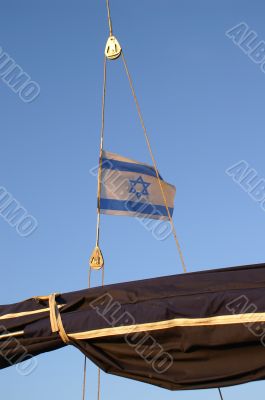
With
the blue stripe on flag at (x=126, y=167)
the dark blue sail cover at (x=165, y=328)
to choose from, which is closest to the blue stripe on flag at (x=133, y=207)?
the blue stripe on flag at (x=126, y=167)

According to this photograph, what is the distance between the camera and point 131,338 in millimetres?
4125

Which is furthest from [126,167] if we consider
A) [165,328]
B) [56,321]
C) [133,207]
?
[165,328]

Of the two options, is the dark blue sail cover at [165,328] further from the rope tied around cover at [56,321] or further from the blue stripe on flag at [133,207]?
the blue stripe on flag at [133,207]

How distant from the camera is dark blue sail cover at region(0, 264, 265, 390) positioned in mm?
3923

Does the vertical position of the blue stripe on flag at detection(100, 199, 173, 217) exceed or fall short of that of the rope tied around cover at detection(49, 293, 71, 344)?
it exceeds it

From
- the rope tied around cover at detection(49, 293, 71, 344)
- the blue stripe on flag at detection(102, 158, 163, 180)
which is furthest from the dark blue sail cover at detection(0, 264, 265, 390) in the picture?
the blue stripe on flag at detection(102, 158, 163, 180)

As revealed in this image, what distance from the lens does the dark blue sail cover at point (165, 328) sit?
12.9 feet

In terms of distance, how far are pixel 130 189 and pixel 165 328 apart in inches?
150

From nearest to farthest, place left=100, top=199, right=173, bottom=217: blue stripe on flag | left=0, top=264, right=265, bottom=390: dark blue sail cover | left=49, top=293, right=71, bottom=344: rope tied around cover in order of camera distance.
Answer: left=0, top=264, right=265, bottom=390: dark blue sail cover < left=49, top=293, right=71, bottom=344: rope tied around cover < left=100, top=199, right=173, bottom=217: blue stripe on flag

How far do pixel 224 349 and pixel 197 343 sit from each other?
18 cm

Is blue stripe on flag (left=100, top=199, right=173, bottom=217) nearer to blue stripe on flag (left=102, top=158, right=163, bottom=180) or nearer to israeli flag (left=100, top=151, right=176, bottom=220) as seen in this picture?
israeli flag (left=100, top=151, right=176, bottom=220)

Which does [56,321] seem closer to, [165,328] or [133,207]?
[165,328]

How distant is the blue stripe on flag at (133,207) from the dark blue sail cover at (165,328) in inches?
115

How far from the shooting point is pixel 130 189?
305 inches
